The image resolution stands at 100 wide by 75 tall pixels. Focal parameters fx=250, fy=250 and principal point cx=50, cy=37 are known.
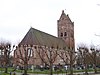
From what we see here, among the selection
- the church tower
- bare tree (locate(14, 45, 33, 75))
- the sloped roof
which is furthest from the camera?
the church tower

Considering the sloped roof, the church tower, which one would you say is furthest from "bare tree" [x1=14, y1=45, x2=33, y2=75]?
the church tower

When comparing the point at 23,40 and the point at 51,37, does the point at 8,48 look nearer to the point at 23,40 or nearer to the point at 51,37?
the point at 23,40

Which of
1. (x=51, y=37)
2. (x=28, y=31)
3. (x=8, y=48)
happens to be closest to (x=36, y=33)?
(x=28, y=31)

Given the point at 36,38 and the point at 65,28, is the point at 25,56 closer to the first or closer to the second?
the point at 36,38

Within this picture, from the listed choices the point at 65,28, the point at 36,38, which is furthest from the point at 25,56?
the point at 65,28

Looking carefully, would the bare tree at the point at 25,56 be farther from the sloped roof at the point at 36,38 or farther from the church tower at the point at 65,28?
the church tower at the point at 65,28

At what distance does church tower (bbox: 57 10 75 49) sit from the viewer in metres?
113

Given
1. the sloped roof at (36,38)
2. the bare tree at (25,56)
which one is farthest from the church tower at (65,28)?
the bare tree at (25,56)

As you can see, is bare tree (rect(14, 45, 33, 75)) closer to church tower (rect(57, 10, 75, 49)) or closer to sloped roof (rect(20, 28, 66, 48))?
sloped roof (rect(20, 28, 66, 48))

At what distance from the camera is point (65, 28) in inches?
4434

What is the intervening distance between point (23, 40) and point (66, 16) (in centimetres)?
3324

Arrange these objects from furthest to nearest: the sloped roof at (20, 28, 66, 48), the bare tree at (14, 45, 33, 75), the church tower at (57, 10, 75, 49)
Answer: the church tower at (57, 10, 75, 49)
the sloped roof at (20, 28, 66, 48)
the bare tree at (14, 45, 33, 75)

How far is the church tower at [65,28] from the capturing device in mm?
112812

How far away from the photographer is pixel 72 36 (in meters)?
116
